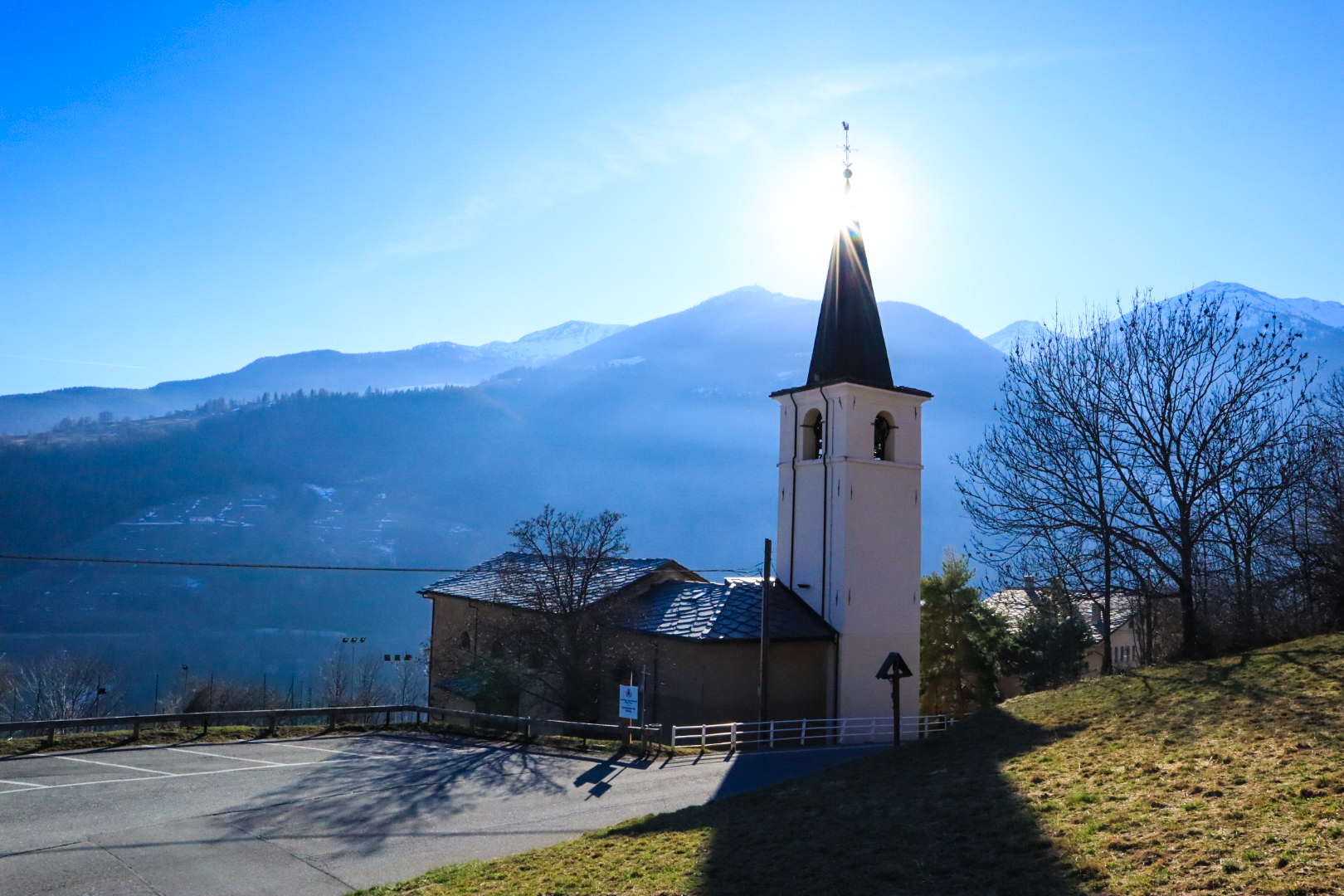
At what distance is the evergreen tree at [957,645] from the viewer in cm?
4078

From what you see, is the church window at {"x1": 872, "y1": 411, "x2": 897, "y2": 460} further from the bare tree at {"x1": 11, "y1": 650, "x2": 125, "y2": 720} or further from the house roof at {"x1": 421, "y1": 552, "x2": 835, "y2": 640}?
the bare tree at {"x1": 11, "y1": 650, "x2": 125, "y2": 720}

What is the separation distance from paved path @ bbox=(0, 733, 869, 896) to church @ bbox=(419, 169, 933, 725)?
230 inches

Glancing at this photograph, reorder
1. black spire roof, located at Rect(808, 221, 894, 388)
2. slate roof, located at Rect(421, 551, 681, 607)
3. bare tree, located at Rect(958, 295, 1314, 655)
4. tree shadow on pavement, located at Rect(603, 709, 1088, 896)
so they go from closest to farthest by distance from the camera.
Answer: tree shadow on pavement, located at Rect(603, 709, 1088, 896) → bare tree, located at Rect(958, 295, 1314, 655) → black spire roof, located at Rect(808, 221, 894, 388) → slate roof, located at Rect(421, 551, 681, 607)

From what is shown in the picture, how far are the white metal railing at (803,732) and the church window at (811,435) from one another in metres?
9.18

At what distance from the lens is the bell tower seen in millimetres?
29859

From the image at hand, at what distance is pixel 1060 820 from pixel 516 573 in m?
24.5

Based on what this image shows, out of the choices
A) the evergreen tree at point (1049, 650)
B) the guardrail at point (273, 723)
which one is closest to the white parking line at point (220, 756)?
the guardrail at point (273, 723)

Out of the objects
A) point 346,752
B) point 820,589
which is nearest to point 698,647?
point 820,589

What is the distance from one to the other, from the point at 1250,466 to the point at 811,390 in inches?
532

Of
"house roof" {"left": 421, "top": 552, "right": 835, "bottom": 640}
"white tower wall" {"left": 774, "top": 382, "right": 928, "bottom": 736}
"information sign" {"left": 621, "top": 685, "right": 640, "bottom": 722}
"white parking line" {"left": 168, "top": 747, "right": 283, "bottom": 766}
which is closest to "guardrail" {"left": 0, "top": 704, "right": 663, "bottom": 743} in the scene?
"information sign" {"left": 621, "top": 685, "right": 640, "bottom": 722}

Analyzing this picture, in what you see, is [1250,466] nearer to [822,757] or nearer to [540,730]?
[822,757]

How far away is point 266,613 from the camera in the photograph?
465 ft

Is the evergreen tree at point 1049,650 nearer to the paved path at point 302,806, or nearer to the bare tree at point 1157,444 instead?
the bare tree at point 1157,444

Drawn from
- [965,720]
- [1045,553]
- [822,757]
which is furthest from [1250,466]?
[822,757]
